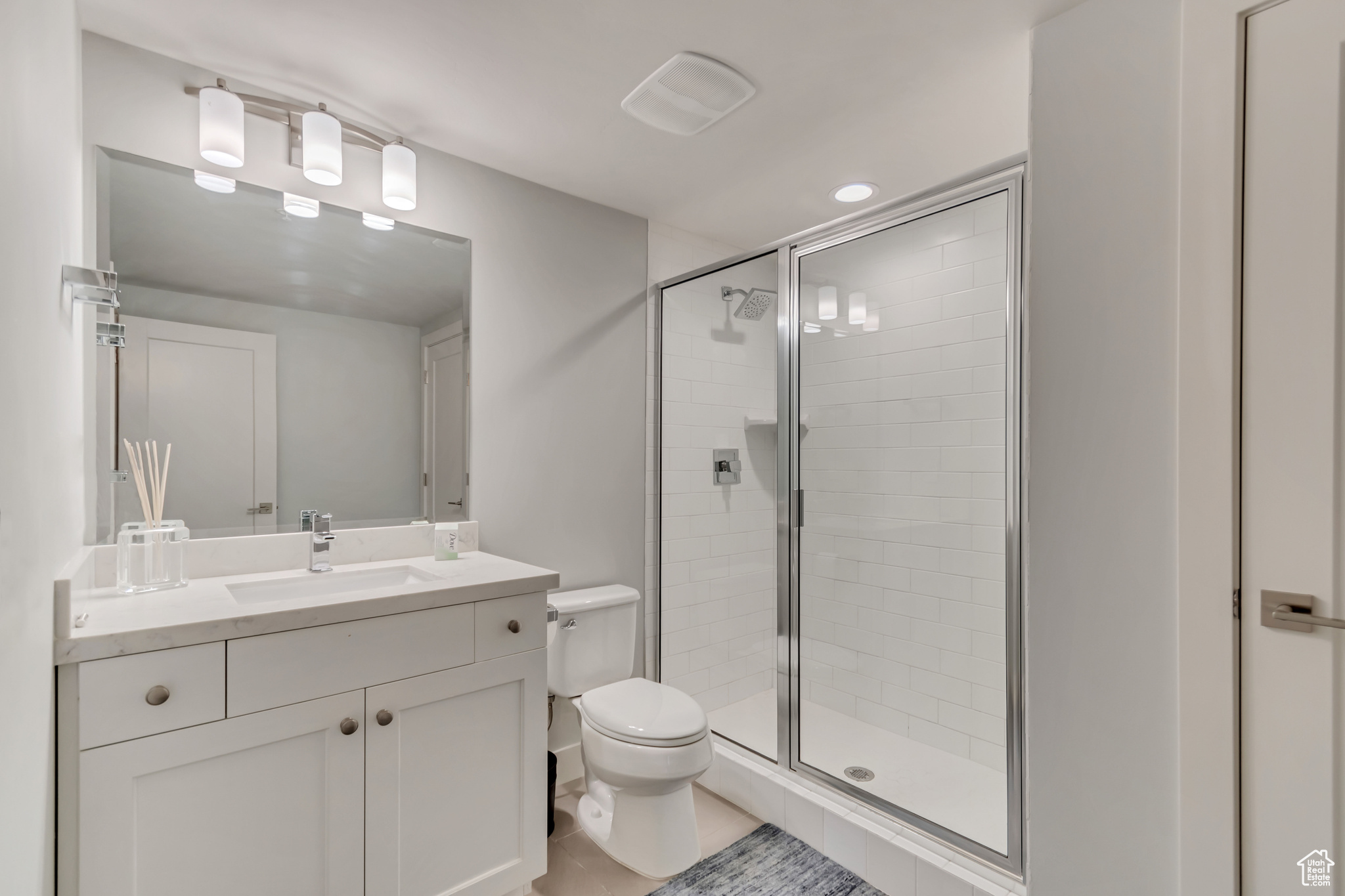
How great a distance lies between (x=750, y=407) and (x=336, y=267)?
151 cm

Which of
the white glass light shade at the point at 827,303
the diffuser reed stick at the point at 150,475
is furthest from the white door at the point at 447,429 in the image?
the white glass light shade at the point at 827,303

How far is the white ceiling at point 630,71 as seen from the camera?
1.41 meters

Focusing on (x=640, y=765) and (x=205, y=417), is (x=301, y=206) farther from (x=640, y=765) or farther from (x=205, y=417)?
(x=640, y=765)

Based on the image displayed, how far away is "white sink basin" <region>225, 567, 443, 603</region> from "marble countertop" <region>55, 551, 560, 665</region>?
0.03 m

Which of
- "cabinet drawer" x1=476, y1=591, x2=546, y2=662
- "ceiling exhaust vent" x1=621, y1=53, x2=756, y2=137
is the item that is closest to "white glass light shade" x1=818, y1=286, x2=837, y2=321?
"ceiling exhaust vent" x1=621, y1=53, x2=756, y2=137

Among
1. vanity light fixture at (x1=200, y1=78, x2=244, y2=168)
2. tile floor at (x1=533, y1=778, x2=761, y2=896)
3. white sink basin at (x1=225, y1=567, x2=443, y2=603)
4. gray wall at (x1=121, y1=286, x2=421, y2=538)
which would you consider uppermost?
vanity light fixture at (x1=200, y1=78, x2=244, y2=168)

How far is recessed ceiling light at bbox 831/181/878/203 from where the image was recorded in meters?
2.30

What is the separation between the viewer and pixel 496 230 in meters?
2.15

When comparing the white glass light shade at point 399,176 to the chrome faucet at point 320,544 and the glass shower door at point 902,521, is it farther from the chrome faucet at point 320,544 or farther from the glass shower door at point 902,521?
the glass shower door at point 902,521

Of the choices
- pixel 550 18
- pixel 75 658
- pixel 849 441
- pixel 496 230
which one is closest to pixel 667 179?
pixel 496 230

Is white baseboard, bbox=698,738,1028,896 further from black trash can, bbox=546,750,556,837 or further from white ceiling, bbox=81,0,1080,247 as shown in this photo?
white ceiling, bbox=81,0,1080,247

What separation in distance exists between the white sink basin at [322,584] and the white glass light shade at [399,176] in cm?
109

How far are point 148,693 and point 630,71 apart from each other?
1.72 m

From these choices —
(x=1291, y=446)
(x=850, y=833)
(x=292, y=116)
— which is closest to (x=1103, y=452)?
(x=1291, y=446)
